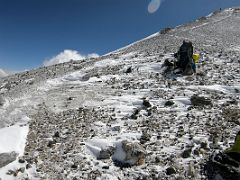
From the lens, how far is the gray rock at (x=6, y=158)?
15341 millimetres

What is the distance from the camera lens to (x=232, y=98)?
72.7 ft

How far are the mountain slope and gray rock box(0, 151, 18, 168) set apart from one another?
0.27 meters

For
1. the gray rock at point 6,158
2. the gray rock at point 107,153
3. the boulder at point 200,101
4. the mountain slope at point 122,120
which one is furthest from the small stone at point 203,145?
the gray rock at point 6,158

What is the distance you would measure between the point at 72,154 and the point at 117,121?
4.44 m

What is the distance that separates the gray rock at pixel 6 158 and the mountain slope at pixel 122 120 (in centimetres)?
27

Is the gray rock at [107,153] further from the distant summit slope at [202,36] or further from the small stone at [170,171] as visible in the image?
the distant summit slope at [202,36]

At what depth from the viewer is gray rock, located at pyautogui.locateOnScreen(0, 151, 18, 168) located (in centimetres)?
1534

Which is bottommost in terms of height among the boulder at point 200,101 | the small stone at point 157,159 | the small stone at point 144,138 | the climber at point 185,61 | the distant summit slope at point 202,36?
the small stone at point 157,159

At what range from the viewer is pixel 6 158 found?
1550 centimetres

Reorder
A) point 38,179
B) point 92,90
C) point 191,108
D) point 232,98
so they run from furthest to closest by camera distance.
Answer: point 92,90, point 232,98, point 191,108, point 38,179

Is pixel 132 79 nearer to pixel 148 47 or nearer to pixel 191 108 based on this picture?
pixel 191 108

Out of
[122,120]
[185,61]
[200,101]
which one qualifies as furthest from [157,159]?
[185,61]

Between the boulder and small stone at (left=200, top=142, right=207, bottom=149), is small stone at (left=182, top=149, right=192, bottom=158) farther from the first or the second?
the boulder

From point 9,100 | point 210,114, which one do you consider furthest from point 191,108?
point 9,100
